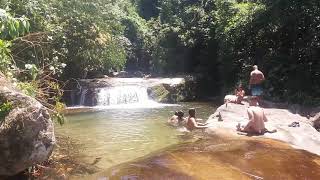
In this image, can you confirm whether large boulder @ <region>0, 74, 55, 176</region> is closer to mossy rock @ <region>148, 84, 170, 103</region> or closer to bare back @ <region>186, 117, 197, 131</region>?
bare back @ <region>186, 117, 197, 131</region>

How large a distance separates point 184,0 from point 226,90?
1252 centimetres

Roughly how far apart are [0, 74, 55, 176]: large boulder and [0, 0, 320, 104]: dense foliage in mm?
4026

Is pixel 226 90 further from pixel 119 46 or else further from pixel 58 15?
pixel 58 15

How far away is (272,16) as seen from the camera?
2002cm

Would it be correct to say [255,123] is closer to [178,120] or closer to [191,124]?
[191,124]

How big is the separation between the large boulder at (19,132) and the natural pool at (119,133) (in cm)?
238

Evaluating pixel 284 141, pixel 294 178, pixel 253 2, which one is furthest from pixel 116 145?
pixel 253 2

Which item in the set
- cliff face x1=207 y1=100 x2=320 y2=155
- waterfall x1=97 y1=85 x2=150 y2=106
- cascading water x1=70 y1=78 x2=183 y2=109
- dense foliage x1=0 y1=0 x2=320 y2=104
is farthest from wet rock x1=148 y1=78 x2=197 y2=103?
cliff face x1=207 y1=100 x2=320 y2=155

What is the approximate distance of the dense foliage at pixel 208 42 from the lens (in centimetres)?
1842

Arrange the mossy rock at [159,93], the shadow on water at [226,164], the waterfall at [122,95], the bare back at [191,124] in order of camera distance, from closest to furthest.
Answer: the shadow on water at [226,164], the bare back at [191,124], the waterfall at [122,95], the mossy rock at [159,93]

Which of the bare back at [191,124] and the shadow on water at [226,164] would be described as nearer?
the shadow on water at [226,164]

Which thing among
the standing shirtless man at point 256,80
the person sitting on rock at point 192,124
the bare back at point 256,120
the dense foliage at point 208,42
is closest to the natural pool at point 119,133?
the person sitting on rock at point 192,124

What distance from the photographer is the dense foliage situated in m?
18.4

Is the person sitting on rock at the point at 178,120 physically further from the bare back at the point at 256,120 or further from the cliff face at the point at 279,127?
the bare back at the point at 256,120
